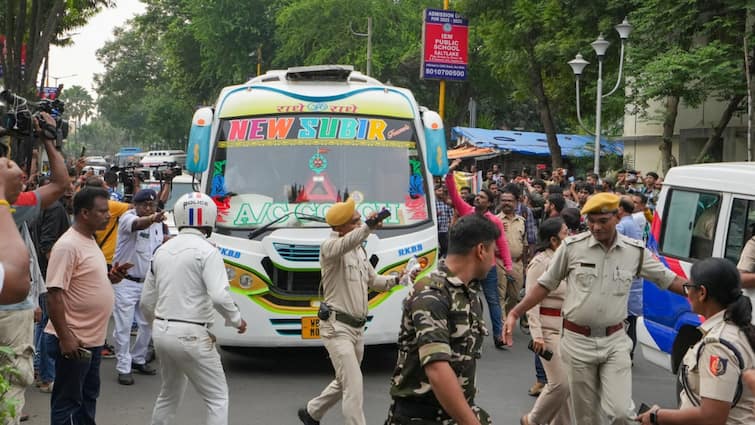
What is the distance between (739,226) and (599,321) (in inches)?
64.1

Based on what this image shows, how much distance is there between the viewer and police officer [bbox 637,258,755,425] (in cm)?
389

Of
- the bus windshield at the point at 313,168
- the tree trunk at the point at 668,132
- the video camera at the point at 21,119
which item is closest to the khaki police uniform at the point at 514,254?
the bus windshield at the point at 313,168

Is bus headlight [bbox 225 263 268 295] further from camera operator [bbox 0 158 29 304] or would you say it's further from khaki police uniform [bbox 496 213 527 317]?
camera operator [bbox 0 158 29 304]

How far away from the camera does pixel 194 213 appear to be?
19.7ft

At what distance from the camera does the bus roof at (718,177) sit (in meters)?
6.88

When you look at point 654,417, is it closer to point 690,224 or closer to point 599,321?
point 599,321

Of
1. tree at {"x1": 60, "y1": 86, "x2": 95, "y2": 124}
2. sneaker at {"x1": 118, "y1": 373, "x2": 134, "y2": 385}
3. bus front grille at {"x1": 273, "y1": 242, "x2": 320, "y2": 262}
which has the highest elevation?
bus front grille at {"x1": 273, "y1": 242, "x2": 320, "y2": 262}

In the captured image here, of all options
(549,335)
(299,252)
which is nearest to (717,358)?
(549,335)

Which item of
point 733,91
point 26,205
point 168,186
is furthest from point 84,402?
point 733,91

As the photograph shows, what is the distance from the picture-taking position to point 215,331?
896 cm

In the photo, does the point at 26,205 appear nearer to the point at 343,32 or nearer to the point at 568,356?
the point at 568,356

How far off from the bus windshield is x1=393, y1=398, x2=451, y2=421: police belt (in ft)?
17.2

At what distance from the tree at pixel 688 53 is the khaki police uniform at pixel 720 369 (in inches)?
651

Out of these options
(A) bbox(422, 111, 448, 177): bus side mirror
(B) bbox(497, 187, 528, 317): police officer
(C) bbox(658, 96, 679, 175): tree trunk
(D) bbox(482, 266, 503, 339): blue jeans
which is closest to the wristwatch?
(A) bbox(422, 111, 448, 177): bus side mirror
